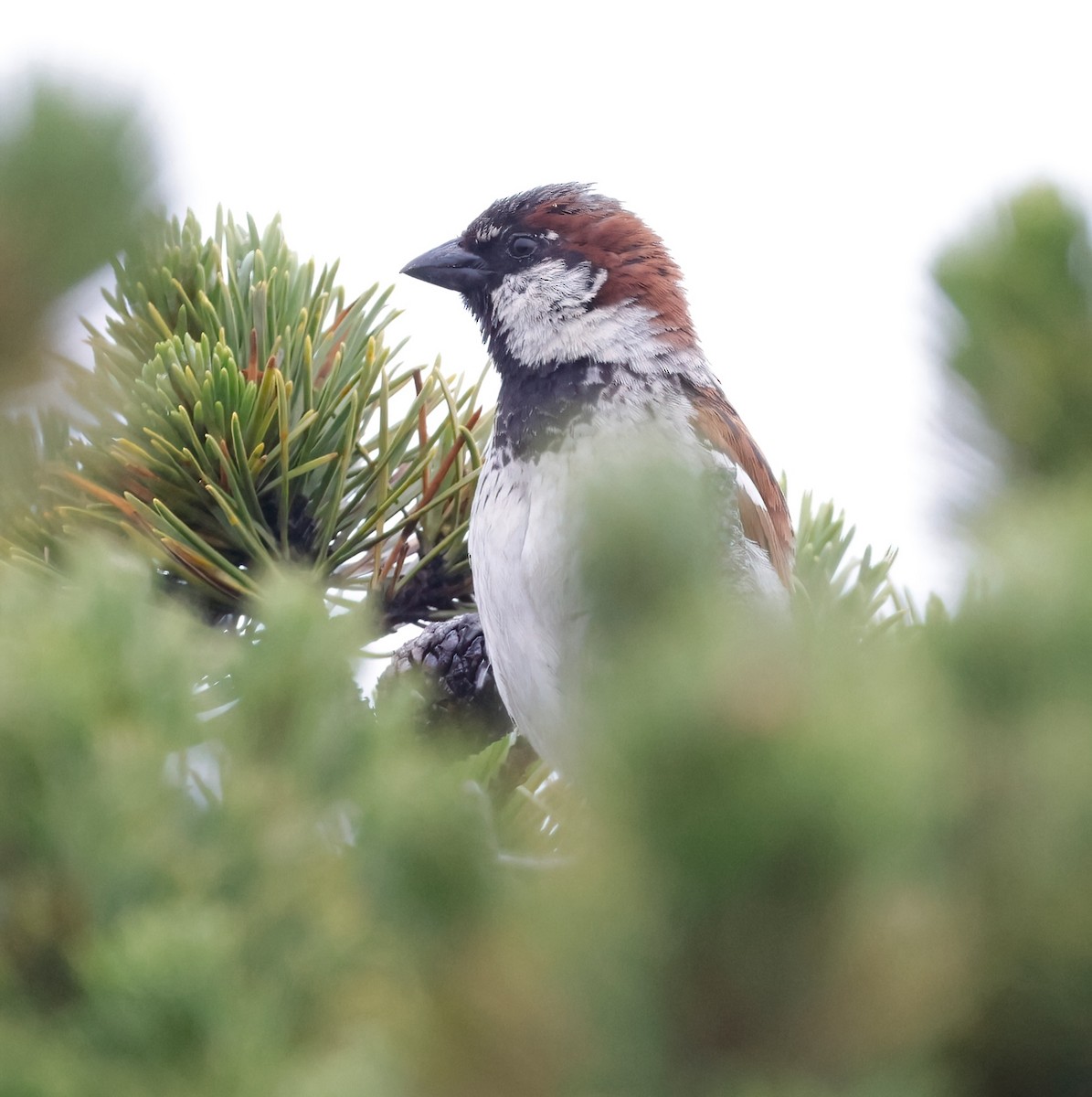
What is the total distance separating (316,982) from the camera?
50 cm

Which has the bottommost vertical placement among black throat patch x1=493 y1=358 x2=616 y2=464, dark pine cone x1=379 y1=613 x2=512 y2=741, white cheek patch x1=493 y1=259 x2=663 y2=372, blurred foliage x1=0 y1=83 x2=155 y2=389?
dark pine cone x1=379 y1=613 x2=512 y2=741

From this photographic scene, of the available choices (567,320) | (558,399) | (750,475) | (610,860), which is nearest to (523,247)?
(567,320)

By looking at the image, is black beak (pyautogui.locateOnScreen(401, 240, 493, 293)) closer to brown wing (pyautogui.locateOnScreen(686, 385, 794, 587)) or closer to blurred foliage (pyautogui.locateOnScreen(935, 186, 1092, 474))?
brown wing (pyautogui.locateOnScreen(686, 385, 794, 587))

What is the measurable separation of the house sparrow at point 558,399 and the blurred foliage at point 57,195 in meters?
0.59

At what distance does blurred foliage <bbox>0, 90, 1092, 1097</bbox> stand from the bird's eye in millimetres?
2236

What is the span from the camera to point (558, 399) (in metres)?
2.23

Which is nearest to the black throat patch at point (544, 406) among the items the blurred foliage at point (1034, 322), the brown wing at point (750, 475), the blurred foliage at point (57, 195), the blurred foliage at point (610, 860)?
the brown wing at point (750, 475)

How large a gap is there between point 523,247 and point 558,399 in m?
0.62

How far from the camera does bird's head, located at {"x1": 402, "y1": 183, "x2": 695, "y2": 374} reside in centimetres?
249

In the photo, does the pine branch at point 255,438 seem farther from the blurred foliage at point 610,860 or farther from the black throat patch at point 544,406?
the blurred foliage at point 610,860

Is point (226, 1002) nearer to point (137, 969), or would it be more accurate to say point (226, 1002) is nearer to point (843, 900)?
point (137, 969)

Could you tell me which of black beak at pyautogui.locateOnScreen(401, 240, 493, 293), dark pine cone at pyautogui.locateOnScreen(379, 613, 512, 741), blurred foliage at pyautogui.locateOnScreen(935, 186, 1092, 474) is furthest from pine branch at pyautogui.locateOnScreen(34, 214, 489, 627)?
blurred foliage at pyautogui.locateOnScreen(935, 186, 1092, 474)

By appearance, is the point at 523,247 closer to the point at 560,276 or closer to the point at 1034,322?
the point at 560,276

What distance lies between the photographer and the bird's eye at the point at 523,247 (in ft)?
8.84
